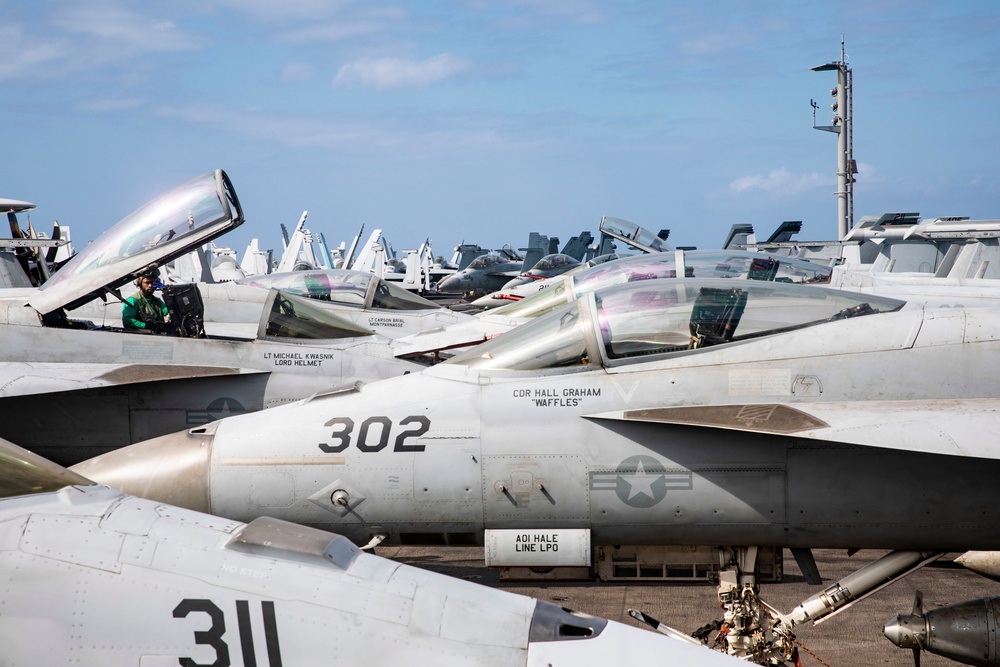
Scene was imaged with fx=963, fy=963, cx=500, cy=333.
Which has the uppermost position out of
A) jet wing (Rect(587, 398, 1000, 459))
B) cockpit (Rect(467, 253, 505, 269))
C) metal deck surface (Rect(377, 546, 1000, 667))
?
jet wing (Rect(587, 398, 1000, 459))

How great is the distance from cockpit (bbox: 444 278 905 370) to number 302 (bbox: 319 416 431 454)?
1.91ft

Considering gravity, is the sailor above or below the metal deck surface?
above

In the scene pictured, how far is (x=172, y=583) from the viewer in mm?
3666

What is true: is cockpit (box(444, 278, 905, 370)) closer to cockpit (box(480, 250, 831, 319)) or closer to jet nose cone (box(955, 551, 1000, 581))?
jet nose cone (box(955, 551, 1000, 581))

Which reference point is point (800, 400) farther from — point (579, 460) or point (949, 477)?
point (579, 460)

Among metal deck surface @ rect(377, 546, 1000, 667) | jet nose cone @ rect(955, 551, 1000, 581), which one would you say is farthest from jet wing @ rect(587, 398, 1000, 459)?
metal deck surface @ rect(377, 546, 1000, 667)

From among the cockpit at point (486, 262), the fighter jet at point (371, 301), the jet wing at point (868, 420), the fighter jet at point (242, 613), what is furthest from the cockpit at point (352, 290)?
the cockpit at point (486, 262)

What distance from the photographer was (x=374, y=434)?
5844mm

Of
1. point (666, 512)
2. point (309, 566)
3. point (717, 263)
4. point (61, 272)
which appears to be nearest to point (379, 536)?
point (666, 512)

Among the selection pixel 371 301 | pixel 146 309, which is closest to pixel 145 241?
pixel 146 309

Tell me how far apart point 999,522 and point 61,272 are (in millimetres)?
8766

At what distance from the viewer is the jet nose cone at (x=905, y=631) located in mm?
5859

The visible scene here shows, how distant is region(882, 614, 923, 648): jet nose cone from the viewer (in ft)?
19.2

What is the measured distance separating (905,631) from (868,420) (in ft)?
5.03
